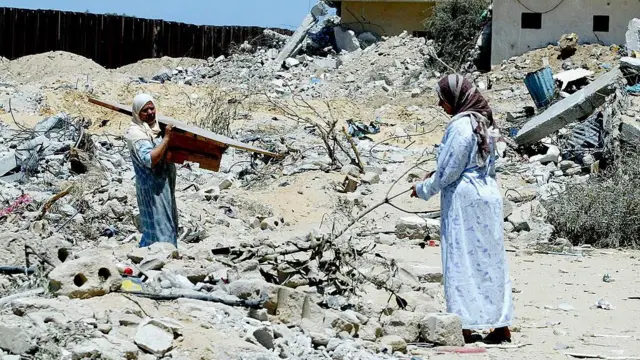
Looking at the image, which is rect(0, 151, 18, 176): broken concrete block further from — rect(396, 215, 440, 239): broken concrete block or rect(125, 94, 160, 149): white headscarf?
rect(125, 94, 160, 149): white headscarf

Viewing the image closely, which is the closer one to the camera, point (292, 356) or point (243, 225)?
point (292, 356)

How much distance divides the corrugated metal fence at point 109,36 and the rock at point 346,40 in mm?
3322

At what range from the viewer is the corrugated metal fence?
28094mm

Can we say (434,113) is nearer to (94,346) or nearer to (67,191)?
(67,191)

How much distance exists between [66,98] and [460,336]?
16.4 m

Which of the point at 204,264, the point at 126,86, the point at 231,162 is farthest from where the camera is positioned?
the point at 126,86

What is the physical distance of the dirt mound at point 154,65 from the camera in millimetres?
29247

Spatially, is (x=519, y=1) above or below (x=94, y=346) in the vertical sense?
above

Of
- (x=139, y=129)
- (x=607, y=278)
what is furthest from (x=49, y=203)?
(x=607, y=278)

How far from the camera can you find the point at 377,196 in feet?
42.8

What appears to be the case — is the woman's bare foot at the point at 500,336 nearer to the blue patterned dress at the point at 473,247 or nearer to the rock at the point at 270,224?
the blue patterned dress at the point at 473,247

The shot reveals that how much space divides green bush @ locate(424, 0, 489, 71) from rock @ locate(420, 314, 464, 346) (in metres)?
20.4

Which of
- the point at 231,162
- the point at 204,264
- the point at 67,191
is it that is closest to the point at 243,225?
the point at 67,191

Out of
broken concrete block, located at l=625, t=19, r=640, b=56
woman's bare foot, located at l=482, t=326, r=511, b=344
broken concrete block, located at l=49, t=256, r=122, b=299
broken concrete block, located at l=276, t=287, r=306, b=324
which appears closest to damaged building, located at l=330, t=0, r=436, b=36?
broken concrete block, located at l=625, t=19, r=640, b=56
